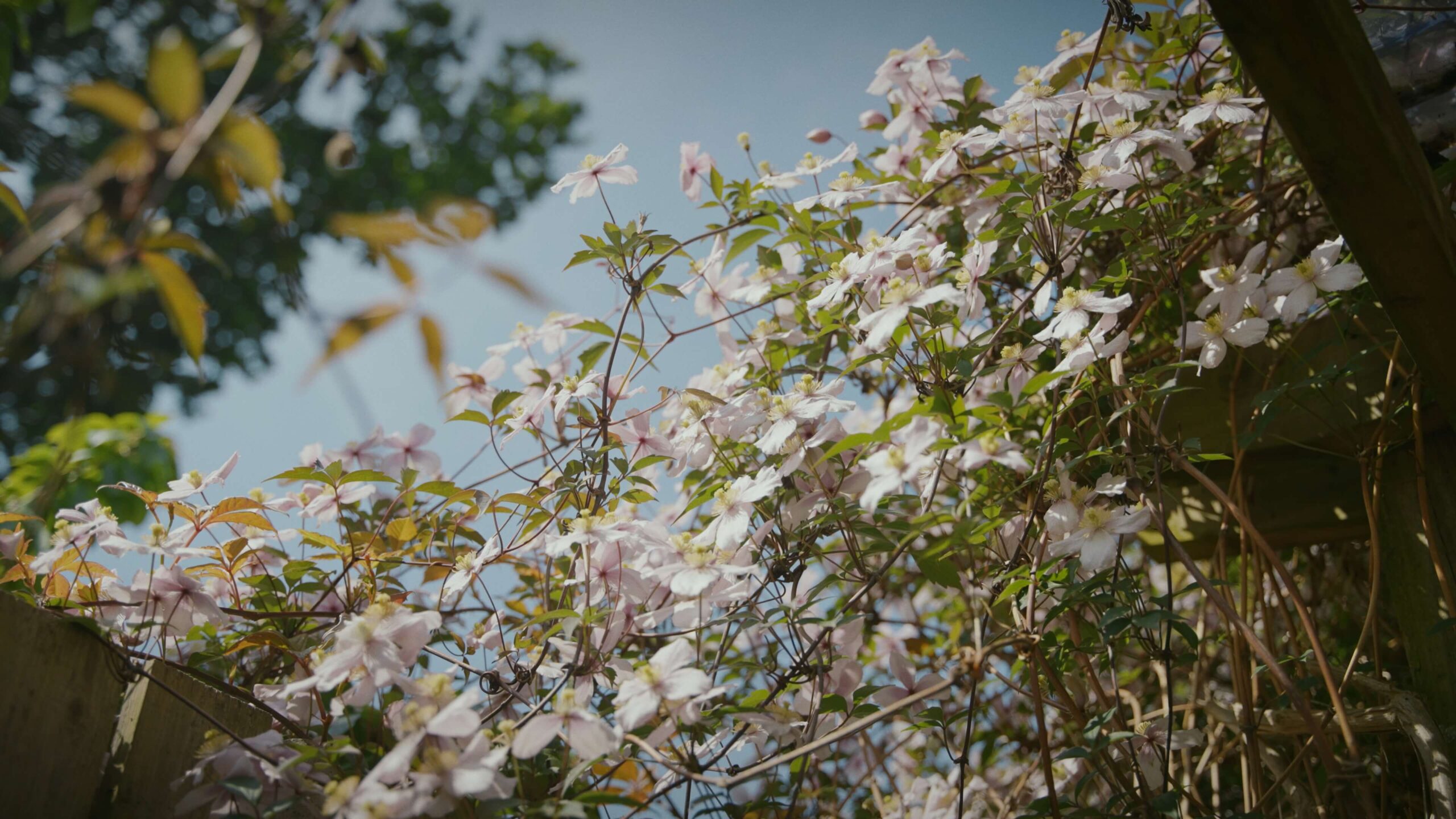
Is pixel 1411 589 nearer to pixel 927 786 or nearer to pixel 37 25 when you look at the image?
pixel 927 786

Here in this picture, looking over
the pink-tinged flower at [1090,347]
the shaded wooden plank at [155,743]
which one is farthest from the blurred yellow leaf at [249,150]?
the pink-tinged flower at [1090,347]

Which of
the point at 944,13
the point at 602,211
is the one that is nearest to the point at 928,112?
the point at 944,13

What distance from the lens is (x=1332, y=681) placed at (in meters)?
0.79

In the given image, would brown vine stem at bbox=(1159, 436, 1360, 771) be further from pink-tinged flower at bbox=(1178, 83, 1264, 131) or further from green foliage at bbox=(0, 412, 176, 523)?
green foliage at bbox=(0, 412, 176, 523)

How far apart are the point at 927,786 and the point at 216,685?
1.02m

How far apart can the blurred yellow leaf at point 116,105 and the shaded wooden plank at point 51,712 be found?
1.49 ft

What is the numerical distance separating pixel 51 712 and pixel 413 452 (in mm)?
543

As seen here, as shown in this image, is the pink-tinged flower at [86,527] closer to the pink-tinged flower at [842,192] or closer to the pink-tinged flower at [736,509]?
the pink-tinged flower at [736,509]

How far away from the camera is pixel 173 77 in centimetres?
38

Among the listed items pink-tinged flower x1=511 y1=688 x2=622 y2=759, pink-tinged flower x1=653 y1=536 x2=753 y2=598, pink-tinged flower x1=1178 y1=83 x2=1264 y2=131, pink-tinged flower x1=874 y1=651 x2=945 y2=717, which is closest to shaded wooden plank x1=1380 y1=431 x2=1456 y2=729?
pink-tinged flower x1=1178 y1=83 x2=1264 y2=131

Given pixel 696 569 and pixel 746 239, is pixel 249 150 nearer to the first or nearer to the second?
pixel 696 569

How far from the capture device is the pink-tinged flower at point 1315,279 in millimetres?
876

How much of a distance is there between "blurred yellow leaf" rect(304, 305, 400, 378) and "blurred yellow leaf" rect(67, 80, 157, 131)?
13cm

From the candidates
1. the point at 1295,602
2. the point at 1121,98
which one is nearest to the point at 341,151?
the point at 1121,98
